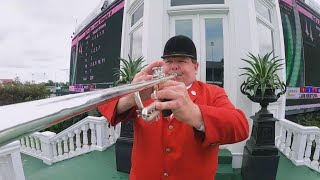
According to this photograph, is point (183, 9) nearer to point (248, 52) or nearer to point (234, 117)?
point (248, 52)

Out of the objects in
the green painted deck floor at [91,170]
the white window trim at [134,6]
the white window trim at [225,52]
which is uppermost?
the white window trim at [134,6]

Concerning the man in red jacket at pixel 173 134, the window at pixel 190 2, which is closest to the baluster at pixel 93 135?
the window at pixel 190 2

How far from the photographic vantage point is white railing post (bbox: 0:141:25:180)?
217 centimetres

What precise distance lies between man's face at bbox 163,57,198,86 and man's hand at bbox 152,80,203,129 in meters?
0.31

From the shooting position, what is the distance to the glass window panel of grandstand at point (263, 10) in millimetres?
4230

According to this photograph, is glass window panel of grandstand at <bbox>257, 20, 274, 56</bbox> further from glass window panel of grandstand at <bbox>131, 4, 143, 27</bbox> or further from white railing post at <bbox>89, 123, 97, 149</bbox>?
white railing post at <bbox>89, 123, 97, 149</bbox>

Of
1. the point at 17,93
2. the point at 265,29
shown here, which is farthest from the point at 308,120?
the point at 17,93

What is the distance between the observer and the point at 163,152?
0.94m

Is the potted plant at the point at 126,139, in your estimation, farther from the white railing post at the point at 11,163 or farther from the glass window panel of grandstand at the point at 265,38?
the glass window panel of grandstand at the point at 265,38

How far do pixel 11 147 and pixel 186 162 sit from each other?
213 cm

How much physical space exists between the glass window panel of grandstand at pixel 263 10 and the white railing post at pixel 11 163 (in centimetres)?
458

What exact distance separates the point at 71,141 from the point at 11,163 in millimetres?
2148

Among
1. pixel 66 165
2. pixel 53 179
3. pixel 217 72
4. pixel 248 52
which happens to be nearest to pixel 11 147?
pixel 53 179

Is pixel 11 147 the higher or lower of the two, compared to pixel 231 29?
lower
